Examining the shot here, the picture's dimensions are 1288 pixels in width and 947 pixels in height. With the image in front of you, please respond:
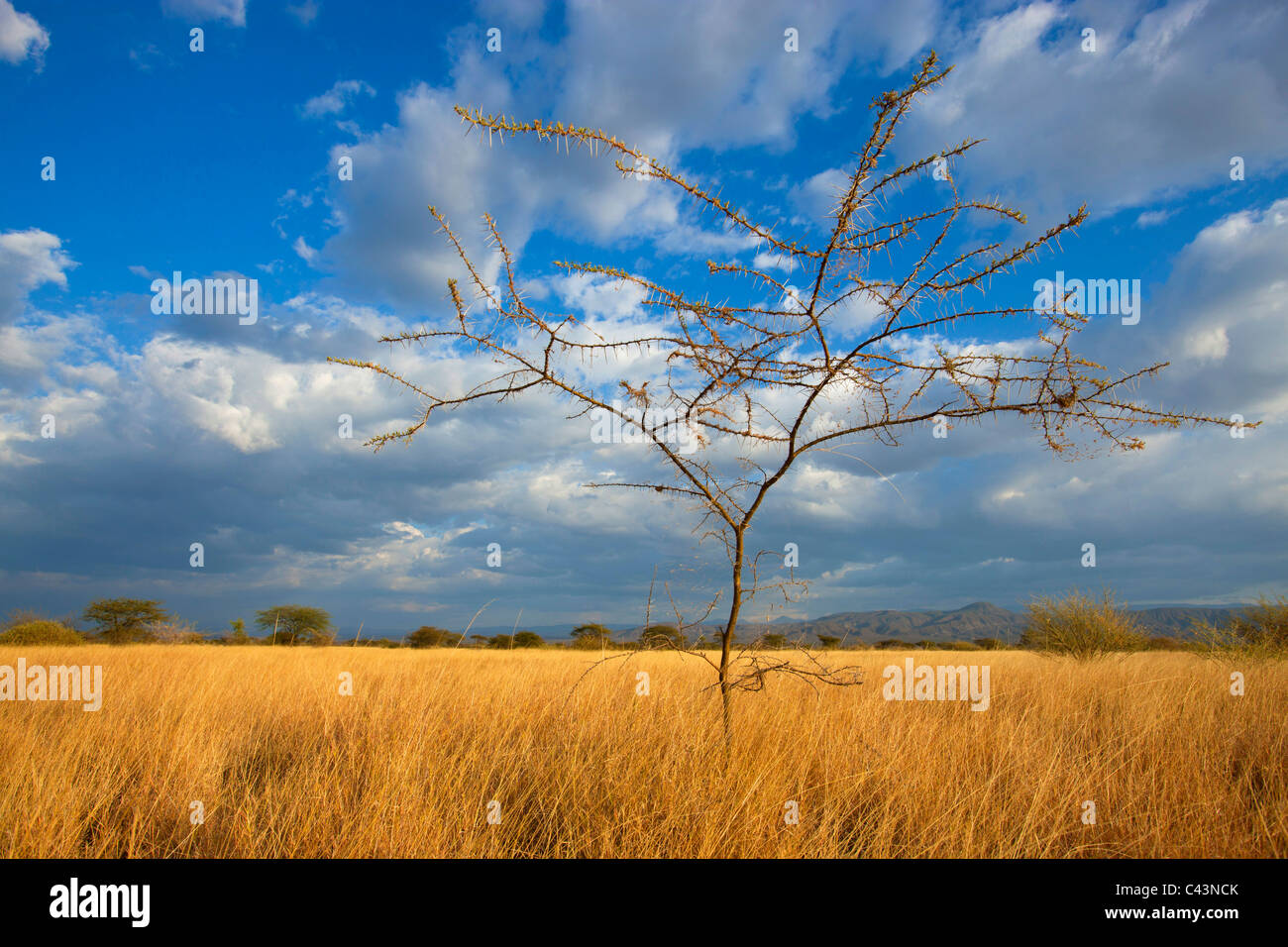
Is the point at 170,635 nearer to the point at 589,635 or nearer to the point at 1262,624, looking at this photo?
the point at 589,635

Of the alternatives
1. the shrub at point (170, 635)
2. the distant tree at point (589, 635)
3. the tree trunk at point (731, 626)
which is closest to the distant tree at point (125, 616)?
the shrub at point (170, 635)

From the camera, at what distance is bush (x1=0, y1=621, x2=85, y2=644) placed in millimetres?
20734

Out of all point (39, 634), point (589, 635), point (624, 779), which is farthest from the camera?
point (589, 635)

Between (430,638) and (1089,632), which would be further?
(430,638)

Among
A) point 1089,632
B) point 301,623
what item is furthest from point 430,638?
point 1089,632

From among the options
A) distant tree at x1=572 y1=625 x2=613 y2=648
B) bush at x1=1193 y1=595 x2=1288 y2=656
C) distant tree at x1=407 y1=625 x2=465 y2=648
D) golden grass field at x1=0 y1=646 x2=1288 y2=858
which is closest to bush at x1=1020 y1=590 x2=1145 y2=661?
bush at x1=1193 y1=595 x2=1288 y2=656

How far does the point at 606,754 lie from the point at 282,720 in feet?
12.0

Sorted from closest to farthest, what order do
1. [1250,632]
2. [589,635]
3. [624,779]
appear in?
[624,779], [1250,632], [589,635]

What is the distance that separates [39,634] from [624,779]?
95.3ft

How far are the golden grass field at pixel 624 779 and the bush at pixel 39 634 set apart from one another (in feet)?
71.6

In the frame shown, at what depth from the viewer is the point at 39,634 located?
21172 millimetres

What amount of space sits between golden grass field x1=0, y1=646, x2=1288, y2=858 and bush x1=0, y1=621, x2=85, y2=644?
2184 centimetres

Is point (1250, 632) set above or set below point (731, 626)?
below
